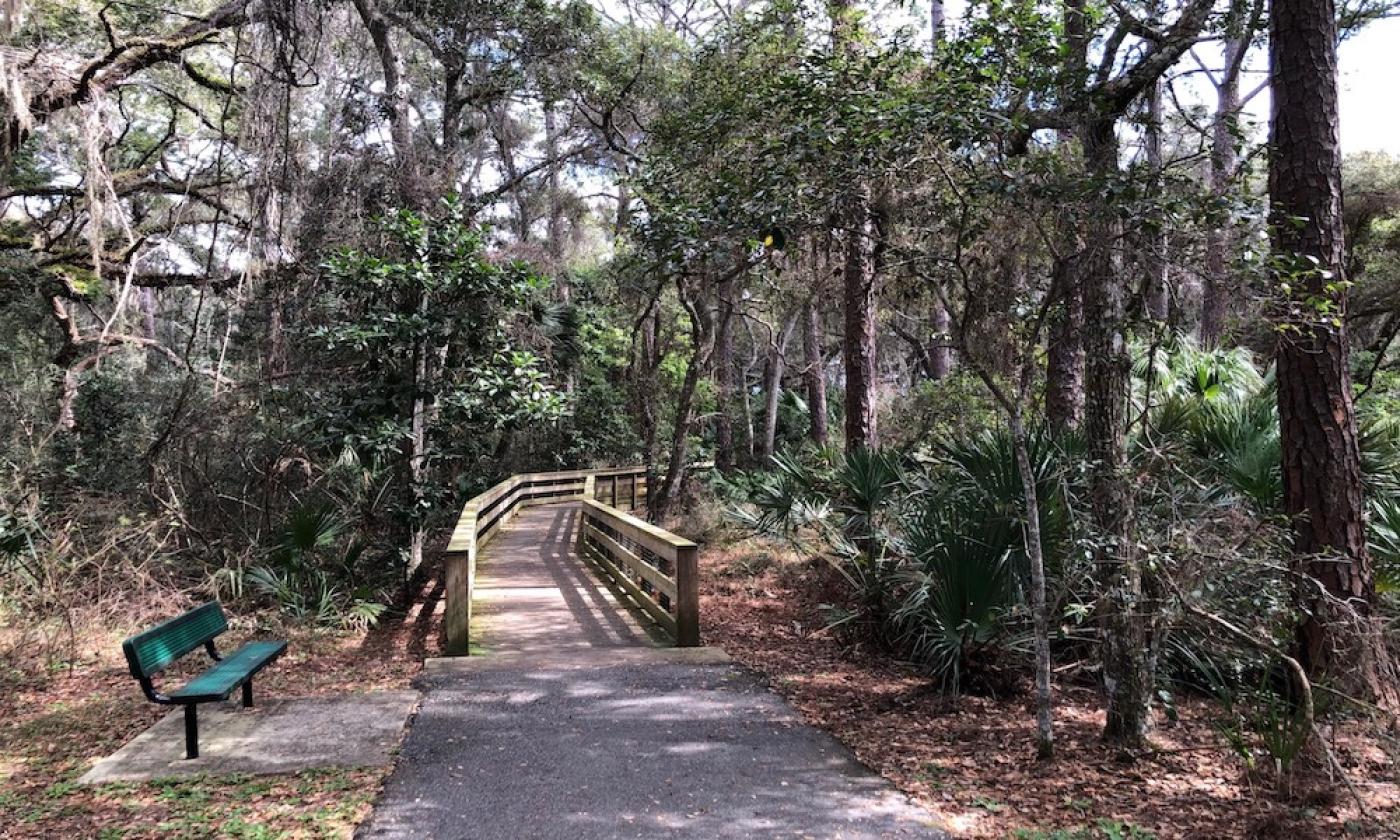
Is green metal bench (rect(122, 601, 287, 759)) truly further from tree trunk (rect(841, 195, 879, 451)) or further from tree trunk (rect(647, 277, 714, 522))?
tree trunk (rect(647, 277, 714, 522))

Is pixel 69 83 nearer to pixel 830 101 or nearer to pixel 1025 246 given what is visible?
pixel 830 101

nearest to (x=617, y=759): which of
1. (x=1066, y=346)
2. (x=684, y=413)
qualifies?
(x=1066, y=346)

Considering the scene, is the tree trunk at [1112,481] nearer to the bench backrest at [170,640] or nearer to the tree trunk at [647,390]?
the bench backrest at [170,640]

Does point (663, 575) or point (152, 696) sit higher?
point (663, 575)

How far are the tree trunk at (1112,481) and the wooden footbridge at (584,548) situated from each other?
10.8 ft

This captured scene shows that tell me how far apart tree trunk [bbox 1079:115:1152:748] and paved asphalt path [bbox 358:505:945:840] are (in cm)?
153

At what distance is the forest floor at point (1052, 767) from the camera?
3844 millimetres

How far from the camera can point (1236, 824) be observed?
151 inches

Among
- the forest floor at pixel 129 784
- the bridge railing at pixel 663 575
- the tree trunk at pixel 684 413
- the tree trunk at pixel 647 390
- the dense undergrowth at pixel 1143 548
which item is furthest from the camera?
the tree trunk at pixel 647 390

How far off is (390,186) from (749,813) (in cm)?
1087

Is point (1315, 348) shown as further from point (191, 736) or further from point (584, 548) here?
point (584, 548)

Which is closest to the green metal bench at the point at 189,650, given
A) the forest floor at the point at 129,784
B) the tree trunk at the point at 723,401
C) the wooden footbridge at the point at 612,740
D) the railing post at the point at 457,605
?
the forest floor at the point at 129,784

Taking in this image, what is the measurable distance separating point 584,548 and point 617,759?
899cm

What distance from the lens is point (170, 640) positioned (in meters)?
5.11
